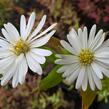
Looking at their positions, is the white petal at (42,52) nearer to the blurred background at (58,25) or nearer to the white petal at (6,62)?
the white petal at (6,62)

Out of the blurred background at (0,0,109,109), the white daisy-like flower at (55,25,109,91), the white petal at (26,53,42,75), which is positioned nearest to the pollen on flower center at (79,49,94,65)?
the white daisy-like flower at (55,25,109,91)

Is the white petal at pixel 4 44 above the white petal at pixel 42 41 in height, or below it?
above

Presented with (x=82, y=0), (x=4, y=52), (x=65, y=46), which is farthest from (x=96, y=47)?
(x=82, y=0)

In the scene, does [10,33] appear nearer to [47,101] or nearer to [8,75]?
[8,75]

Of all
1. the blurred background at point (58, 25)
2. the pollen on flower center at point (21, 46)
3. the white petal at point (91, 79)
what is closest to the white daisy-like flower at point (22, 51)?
the pollen on flower center at point (21, 46)

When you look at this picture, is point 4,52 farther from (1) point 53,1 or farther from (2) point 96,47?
(1) point 53,1

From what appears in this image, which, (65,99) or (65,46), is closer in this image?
(65,46)

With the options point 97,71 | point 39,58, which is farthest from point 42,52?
point 97,71

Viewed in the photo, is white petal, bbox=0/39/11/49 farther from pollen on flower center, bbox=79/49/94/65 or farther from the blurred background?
the blurred background
